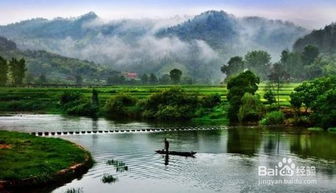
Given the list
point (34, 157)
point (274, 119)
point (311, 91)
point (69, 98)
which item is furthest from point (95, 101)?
point (34, 157)

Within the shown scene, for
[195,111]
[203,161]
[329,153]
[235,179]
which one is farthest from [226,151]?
[195,111]

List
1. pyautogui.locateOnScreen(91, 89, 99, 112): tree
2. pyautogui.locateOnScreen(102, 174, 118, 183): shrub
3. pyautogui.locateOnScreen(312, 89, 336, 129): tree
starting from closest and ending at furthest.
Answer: pyautogui.locateOnScreen(102, 174, 118, 183): shrub, pyautogui.locateOnScreen(312, 89, 336, 129): tree, pyautogui.locateOnScreen(91, 89, 99, 112): tree

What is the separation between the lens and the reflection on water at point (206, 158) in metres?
39.3

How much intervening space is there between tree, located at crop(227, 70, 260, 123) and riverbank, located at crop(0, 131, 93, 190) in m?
54.5

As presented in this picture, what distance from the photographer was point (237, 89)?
10331 cm

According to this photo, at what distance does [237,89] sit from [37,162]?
6683cm

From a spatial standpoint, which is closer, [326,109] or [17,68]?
[326,109]

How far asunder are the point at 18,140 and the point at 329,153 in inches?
1410

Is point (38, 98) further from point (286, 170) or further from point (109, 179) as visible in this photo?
point (286, 170)

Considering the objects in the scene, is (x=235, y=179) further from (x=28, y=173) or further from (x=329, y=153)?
(x=329, y=153)

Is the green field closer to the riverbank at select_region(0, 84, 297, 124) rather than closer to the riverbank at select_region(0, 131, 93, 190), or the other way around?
the riverbank at select_region(0, 84, 297, 124)

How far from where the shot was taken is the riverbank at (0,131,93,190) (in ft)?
124

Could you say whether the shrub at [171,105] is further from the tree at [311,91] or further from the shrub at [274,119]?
the tree at [311,91]

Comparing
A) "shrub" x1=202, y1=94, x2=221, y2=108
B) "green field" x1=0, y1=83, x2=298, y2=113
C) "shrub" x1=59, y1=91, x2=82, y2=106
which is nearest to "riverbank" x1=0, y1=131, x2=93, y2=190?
"shrub" x1=202, y1=94, x2=221, y2=108
